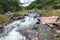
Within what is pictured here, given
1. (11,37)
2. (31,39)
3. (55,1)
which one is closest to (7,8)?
(55,1)

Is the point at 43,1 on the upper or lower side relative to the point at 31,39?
lower

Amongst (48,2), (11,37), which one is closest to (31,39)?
(11,37)

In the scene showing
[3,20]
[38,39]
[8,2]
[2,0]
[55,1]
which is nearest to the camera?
[38,39]

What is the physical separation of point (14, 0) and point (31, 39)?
2149 centimetres

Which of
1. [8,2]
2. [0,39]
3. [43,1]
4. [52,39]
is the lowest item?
[43,1]

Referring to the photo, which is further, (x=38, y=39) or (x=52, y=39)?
(x=52, y=39)

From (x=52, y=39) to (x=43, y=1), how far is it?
24.1m

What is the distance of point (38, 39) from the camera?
9961 mm

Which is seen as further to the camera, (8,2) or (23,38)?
(8,2)

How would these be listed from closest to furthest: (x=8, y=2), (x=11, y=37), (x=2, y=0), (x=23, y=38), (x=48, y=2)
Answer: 1. (x=23, y=38)
2. (x=11, y=37)
3. (x=2, y=0)
4. (x=8, y=2)
5. (x=48, y=2)

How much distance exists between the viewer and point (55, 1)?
1196 inches

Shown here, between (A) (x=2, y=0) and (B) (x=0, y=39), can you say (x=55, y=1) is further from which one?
(B) (x=0, y=39)

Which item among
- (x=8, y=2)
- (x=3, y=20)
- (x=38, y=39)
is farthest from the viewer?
(x=8, y=2)

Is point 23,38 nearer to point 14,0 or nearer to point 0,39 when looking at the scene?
point 0,39
